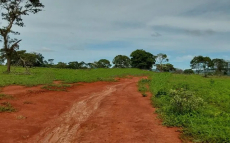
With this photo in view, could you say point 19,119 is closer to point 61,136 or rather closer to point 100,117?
point 61,136

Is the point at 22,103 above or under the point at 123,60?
under

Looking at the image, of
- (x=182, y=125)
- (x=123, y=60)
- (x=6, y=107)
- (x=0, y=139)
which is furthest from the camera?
(x=123, y=60)

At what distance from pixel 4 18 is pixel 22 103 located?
18868mm

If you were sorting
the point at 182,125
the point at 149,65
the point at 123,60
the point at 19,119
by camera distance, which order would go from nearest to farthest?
the point at 182,125 → the point at 19,119 → the point at 149,65 → the point at 123,60

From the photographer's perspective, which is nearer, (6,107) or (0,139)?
(0,139)

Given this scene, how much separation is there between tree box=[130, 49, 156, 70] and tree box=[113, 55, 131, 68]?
1008cm

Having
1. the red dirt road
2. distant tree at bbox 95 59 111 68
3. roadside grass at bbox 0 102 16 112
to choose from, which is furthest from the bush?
distant tree at bbox 95 59 111 68

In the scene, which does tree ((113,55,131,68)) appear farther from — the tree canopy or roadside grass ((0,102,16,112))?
roadside grass ((0,102,16,112))

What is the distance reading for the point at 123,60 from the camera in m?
78.8

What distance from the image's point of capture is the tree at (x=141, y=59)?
6562 centimetres

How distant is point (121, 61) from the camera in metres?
79.1

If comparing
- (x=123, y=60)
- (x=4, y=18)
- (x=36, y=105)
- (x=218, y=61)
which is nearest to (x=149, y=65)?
(x=123, y=60)

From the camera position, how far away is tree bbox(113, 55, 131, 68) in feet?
257

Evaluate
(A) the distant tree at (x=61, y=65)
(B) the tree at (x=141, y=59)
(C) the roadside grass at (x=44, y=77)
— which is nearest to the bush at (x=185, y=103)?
(C) the roadside grass at (x=44, y=77)
